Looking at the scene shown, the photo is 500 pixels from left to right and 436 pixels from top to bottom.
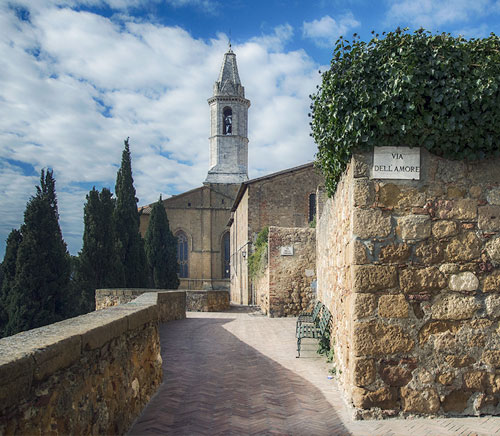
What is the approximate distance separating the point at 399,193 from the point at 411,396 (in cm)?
197

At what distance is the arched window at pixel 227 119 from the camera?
49.7 m

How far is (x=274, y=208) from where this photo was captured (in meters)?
26.2

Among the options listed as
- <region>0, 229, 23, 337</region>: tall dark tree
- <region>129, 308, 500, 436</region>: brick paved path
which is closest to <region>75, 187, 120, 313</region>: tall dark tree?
<region>0, 229, 23, 337</region>: tall dark tree

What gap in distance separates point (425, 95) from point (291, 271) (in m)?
10.1

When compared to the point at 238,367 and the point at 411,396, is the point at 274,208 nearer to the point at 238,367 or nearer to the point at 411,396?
the point at 238,367

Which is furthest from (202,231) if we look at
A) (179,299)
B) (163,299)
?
(163,299)

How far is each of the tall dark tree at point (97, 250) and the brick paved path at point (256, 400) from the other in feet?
59.6

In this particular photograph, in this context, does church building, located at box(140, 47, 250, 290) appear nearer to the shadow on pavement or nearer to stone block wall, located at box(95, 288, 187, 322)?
stone block wall, located at box(95, 288, 187, 322)

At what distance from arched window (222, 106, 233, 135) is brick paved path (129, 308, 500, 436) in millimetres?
41630

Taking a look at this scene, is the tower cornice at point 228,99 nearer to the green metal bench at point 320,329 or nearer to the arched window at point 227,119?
the arched window at point 227,119

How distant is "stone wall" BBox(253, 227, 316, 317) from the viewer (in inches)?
576

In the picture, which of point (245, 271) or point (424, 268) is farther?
point (245, 271)

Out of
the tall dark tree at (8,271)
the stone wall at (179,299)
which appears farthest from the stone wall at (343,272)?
the tall dark tree at (8,271)

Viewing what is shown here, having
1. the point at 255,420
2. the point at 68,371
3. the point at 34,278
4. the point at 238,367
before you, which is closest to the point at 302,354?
the point at 238,367
